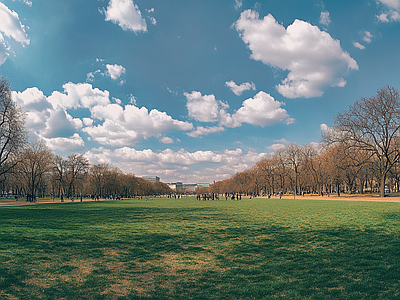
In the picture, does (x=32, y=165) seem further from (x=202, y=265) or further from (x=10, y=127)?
(x=202, y=265)

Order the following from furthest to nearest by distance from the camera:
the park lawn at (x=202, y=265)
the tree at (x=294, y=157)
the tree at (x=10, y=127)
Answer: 1. the tree at (x=294, y=157)
2. the tree at (x=10, y=127)
3. the park lawn at (x=202, y=265)

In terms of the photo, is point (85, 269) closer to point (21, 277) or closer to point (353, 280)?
point (21, 277)

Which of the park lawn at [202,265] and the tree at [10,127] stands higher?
the tree at [10,127]

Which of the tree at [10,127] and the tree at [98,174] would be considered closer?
the tree at [10,127]

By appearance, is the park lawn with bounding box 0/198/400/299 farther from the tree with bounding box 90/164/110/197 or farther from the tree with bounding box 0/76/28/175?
the tree with bounding box 90/164/110/197

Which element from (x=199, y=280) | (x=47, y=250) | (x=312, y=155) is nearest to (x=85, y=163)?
(x=312, y=155)

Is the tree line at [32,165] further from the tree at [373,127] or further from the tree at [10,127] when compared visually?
the tree at [373,127]

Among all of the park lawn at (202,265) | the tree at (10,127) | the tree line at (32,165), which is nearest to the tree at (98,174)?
the tree line at (32,165)

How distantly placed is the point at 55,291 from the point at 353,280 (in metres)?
8.64

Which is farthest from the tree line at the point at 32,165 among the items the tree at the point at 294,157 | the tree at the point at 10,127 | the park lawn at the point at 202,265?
the tree at the point at 294,157

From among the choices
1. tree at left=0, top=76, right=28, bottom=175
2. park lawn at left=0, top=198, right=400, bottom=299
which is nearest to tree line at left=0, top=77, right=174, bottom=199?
tree at left=0, top=76, right=28, bottom=175

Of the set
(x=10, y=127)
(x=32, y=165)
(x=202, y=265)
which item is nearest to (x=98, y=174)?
(x=32, y=165)

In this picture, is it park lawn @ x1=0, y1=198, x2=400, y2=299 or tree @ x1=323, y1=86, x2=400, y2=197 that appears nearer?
park lawn @ x1=0, y1=198, x2=400, y2=299

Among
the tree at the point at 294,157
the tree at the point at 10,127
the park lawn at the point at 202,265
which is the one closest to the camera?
the park lawn at the point at 202,265
